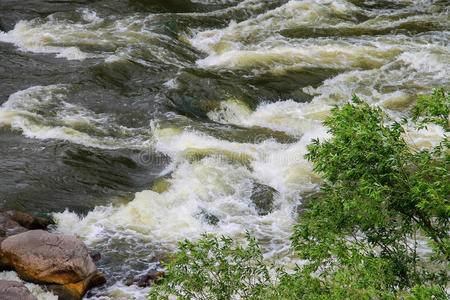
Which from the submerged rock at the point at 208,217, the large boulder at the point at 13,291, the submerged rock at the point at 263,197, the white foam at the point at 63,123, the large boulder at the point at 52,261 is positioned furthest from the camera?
the white foam at the point at 63,123

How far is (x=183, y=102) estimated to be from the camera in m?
16.1

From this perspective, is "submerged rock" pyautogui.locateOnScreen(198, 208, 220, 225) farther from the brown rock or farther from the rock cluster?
the rock cluster

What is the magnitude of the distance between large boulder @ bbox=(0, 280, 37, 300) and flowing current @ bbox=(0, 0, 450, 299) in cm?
96

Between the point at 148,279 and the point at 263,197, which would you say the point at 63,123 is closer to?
the point at 263,197

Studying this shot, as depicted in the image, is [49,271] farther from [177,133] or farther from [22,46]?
[22,46]

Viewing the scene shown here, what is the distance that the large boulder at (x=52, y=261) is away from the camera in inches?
352

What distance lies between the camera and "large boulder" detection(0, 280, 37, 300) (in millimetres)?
7699

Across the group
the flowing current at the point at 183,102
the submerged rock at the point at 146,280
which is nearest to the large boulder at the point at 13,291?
the flowing current at the point at 183,102

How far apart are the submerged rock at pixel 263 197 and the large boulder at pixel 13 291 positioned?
5.45 m

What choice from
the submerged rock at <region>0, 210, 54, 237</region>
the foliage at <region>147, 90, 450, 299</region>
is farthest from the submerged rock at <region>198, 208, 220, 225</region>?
the foliage at <region>147, 90, 450, 299</region>

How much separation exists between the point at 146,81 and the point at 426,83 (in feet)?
30.0

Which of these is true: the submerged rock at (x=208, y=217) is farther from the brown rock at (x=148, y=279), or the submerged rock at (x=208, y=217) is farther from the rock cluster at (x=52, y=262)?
the rock cluster at (x=52, y=262)

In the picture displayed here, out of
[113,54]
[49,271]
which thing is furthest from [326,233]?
[113,54]

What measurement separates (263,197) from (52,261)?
501cm
